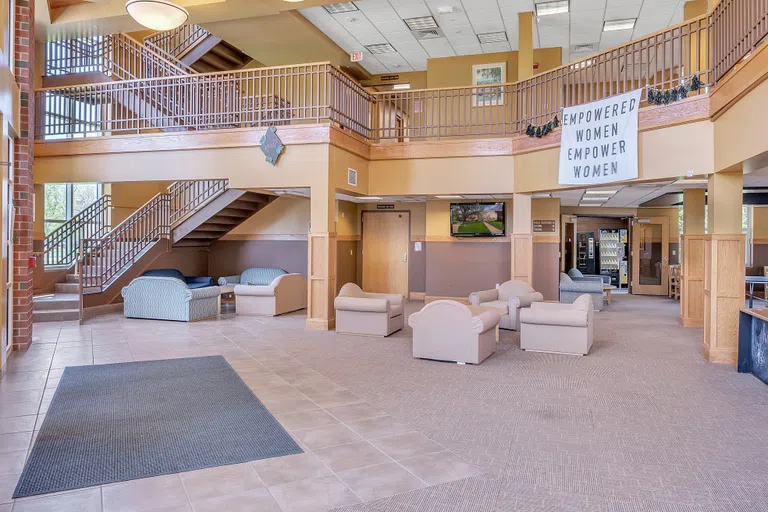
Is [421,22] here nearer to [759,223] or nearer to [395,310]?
[395,310]

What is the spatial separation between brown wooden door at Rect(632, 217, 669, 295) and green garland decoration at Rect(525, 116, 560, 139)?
8.86m

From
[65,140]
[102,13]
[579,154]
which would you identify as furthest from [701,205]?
[65,140]

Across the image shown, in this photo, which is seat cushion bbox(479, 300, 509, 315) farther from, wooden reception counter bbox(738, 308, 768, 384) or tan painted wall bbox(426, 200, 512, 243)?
tan painted wall bbox(426, 200, 512, 243)

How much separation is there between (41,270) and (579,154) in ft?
33.0

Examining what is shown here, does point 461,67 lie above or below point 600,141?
above

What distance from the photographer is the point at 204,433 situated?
4.40m

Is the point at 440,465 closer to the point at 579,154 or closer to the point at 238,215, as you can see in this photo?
the point at 579,154

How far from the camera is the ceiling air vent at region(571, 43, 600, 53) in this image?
12.7m

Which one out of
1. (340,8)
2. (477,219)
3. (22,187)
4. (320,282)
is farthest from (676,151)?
(22,187)

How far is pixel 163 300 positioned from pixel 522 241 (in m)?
6.47

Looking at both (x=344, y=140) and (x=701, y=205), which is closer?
(x=344, y=140)

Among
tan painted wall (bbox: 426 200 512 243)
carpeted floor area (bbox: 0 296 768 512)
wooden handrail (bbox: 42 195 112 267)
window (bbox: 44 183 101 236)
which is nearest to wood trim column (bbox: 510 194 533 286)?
carpeted floor area (bbox: 0 296 768 512)

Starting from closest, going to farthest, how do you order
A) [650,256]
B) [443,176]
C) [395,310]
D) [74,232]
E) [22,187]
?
[22,187], [395,310], [443,176], [74,232], [650,256]

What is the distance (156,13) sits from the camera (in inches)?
297
